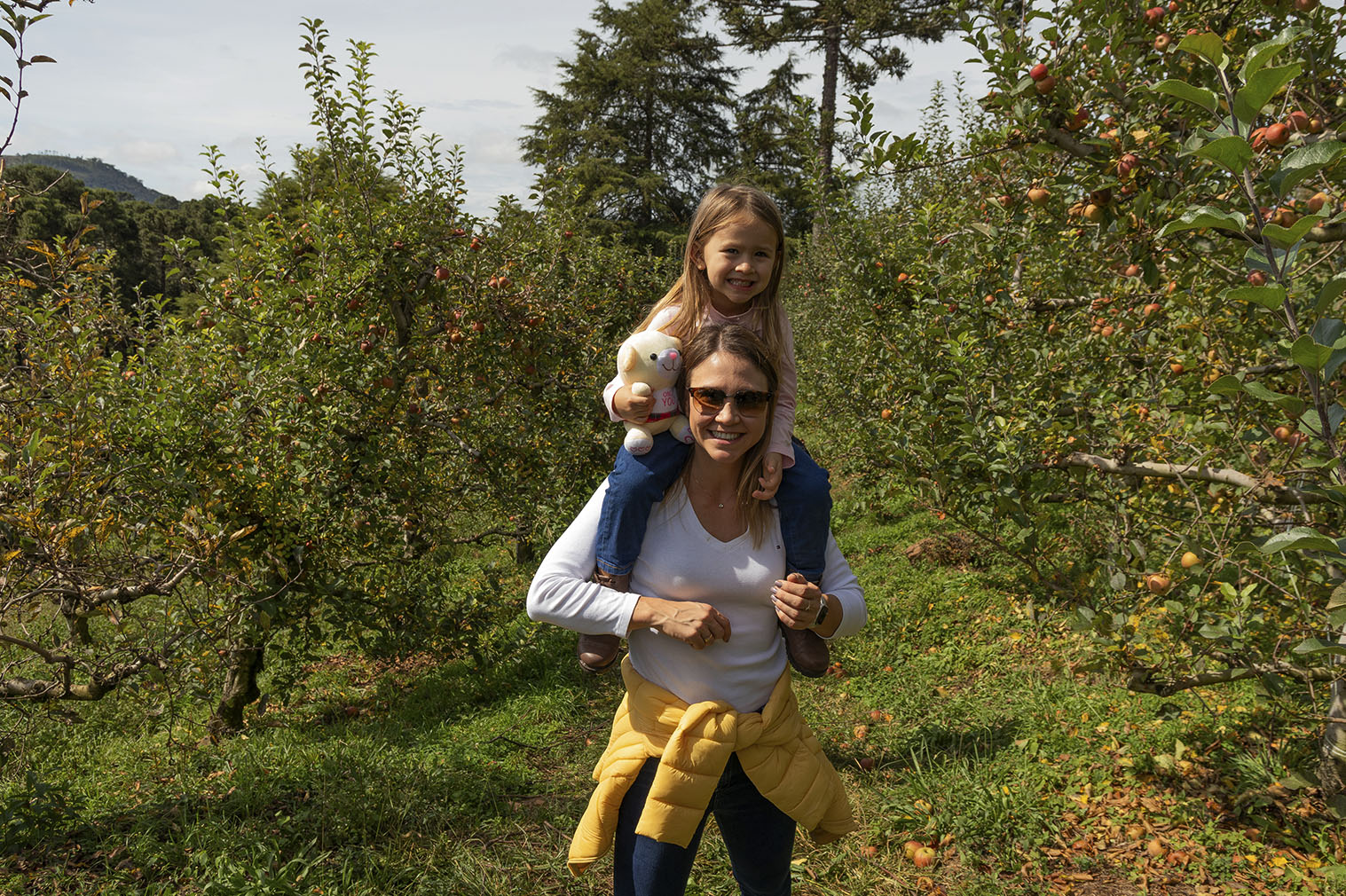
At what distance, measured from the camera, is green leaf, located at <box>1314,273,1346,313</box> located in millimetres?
1214

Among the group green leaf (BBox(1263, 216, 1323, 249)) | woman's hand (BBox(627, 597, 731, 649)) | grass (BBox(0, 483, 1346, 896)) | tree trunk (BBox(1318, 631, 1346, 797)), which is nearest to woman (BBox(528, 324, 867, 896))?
woman's hand (BBox(627, 597, 731, 649))

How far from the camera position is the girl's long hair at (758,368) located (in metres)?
1.71

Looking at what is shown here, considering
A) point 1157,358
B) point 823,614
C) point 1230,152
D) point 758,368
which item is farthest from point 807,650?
point 1157,358

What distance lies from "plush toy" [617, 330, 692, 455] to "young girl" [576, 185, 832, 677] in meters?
0.02

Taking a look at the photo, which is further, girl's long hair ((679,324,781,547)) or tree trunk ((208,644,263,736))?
tree trunk ((208,644,263,736))

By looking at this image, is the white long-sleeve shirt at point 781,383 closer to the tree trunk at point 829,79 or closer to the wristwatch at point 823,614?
the wristwatch at point 823,614

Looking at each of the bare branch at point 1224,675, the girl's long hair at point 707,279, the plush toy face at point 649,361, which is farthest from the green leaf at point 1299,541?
the bare branch at point 1224,675

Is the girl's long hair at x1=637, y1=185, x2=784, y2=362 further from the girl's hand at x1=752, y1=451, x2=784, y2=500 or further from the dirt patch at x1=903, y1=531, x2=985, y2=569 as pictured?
the dirt patch at x1=903, y1=531, x2=985, y2=569

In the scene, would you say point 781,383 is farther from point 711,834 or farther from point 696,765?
point 711,834

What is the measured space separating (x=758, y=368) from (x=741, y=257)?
36 centimetres

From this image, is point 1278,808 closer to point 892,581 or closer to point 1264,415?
point 1264,415

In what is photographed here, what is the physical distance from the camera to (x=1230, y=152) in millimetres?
1234

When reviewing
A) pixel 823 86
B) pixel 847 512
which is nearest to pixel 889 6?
pixel 823 86

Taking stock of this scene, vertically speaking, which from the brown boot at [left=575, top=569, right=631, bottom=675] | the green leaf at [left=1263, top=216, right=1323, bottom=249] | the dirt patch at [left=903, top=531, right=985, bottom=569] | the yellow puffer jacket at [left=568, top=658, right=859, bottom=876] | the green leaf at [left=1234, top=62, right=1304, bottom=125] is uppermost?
the green leaf at [left=1234, top=62, right=1304, bottom=125]
